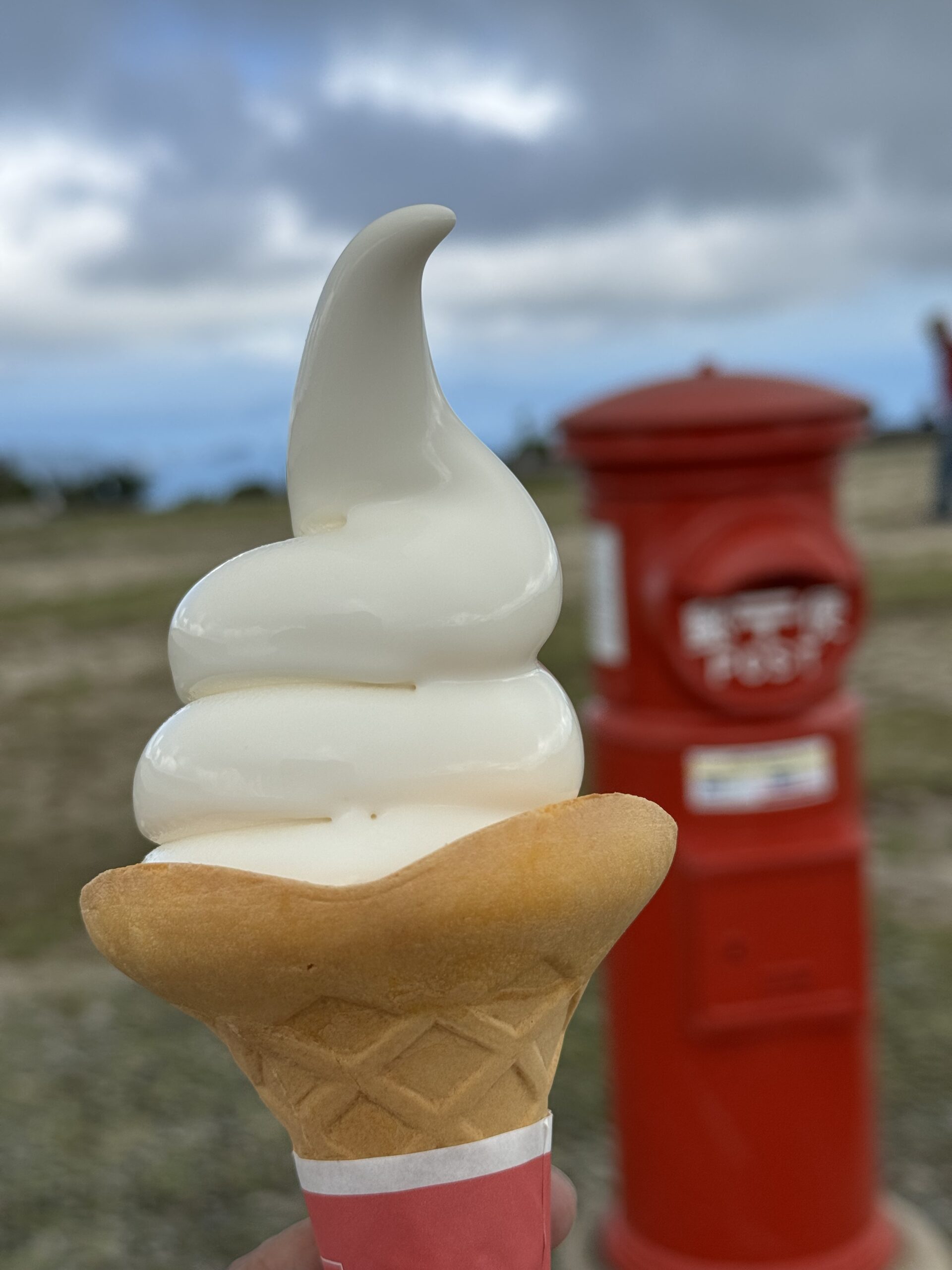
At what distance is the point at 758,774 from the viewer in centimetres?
261

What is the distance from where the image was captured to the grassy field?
318 centimetres

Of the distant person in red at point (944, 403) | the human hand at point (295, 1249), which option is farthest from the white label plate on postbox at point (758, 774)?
the distant person in red at point (944, 403)

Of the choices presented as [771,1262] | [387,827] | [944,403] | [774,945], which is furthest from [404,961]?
[944,403]

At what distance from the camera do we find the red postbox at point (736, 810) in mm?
2514

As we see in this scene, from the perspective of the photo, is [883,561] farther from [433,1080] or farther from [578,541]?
[433,1080]

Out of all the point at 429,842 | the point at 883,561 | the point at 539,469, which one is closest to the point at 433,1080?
the point at 429,842

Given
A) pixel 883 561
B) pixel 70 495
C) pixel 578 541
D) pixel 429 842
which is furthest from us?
pixel 70 495

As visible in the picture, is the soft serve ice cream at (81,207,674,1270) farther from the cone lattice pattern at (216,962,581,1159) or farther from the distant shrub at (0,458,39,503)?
the distant shrub at (0,458,39,503)

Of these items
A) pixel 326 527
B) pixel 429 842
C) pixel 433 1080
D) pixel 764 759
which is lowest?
pixel 764 759

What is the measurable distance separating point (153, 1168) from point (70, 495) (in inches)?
425

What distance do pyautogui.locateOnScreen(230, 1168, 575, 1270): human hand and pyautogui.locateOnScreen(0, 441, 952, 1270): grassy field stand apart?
1630 millimetres

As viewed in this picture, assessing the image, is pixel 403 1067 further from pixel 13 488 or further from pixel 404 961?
pixel 13 488

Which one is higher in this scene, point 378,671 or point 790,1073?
point 378,671

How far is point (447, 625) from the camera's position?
1.31 metres
